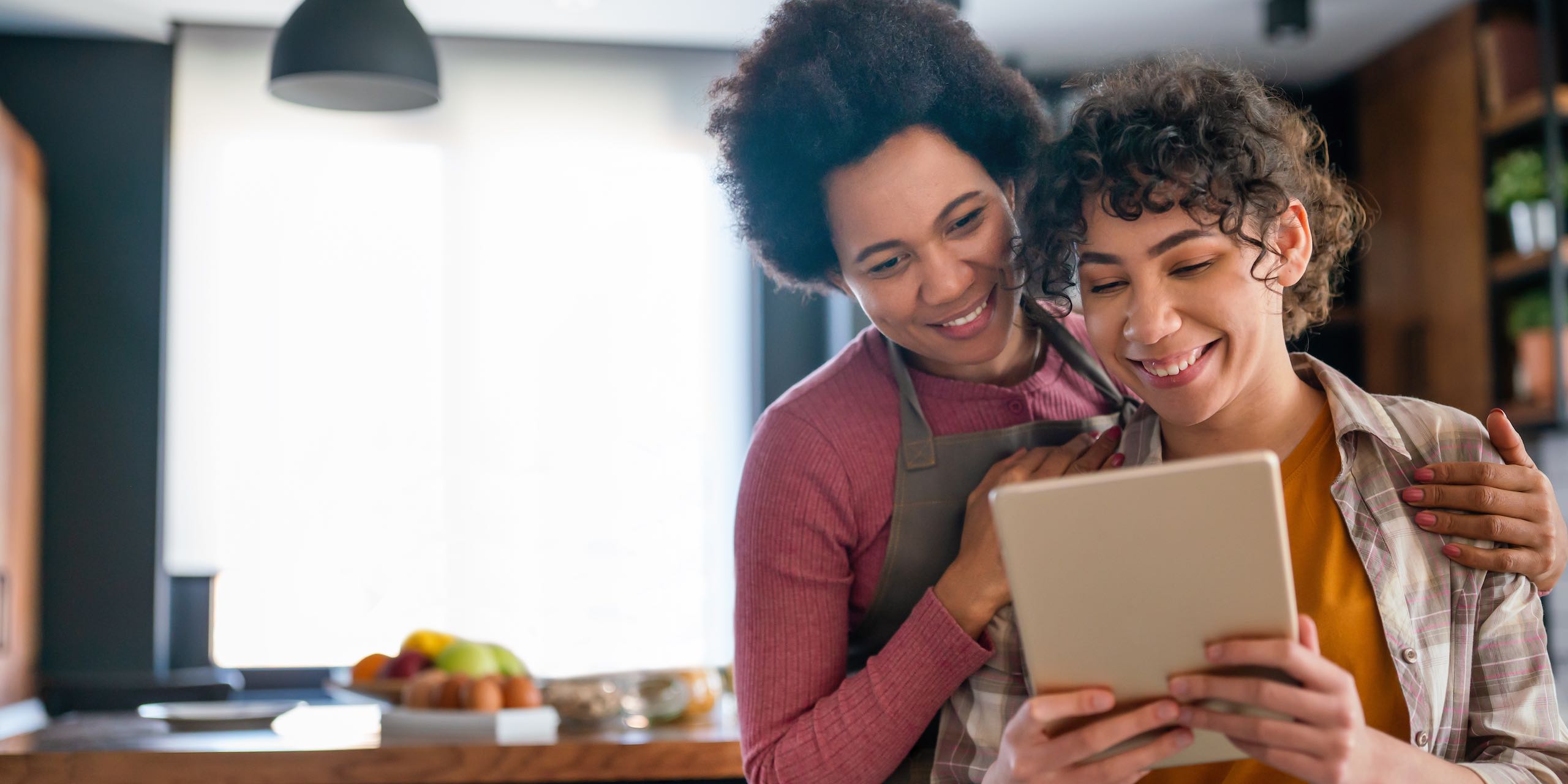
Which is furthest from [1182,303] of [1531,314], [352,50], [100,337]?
[100,337]

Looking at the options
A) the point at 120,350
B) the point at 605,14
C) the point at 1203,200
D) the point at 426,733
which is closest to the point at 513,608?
the point at 120,350

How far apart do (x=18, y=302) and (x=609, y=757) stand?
309 centimetres

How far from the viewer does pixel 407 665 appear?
237 cm

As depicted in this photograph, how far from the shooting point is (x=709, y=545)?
15.2 ft

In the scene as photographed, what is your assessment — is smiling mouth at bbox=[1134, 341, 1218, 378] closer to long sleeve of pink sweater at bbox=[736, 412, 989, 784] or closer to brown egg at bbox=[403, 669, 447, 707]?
long sleeve of pink sweater at bbox=[736, 412, 989, 784]

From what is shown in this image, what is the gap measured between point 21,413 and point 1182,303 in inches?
159

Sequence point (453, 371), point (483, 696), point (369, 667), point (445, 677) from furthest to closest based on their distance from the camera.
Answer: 1. point (453, 371)
2. point (369, 667)
3. point (445, 677)
4. point (483, 696)

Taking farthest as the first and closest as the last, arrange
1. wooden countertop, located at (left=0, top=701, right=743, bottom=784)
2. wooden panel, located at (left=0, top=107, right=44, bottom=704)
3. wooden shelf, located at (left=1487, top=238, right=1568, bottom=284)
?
wooden panel, located at (left=0, top=107, right=44, bottom=704) < wooden shelf, located at (left=1487, top=238, right=1568, bottom=284) < wooden countertop, located at (left=0, top=701, right=743, bottom=784)

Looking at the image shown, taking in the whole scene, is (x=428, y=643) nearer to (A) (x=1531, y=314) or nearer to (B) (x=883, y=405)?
(B) (x=883, y=405)

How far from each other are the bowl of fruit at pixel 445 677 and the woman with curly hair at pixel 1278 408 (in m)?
1.05

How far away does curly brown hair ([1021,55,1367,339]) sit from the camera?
1241mm

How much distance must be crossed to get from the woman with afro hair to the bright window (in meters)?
3.11

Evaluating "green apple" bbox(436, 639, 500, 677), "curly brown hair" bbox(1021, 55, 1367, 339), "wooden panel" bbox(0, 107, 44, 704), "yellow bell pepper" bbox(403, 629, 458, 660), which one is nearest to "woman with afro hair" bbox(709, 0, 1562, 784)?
"curly brown hair" bbox(1021, 55, 1367, 339)

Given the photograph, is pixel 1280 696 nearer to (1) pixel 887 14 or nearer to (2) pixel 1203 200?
(2) pixel 1203 200
